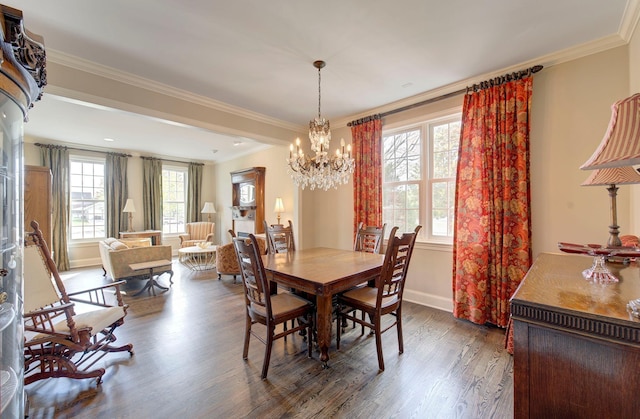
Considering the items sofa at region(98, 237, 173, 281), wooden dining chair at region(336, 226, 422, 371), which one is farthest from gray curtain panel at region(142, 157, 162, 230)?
wooden dining chair at region(336, 226, 422, 371)

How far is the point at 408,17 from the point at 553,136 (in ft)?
6.15

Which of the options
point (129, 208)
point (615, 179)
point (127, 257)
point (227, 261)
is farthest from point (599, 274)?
point (129, 208)

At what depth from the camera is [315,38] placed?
2.31 m

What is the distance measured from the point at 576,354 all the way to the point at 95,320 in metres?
2.98

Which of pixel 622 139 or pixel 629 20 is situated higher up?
pixel 629 20

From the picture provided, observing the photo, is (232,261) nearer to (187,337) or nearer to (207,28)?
(187,337)

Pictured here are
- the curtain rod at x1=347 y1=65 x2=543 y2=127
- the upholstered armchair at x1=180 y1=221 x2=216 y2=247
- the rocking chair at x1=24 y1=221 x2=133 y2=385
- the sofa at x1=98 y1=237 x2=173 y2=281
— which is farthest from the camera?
the upholstered armchair at x1=180 y1=221 x2=216 y2=247

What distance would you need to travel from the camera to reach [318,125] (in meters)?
2.83

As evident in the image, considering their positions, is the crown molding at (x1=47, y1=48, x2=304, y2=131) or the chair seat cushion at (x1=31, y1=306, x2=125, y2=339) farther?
Result: the crown molding at (x1=47, y1=48, x2=304, y2=131)

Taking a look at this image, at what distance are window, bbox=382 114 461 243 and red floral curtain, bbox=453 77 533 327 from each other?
316 millimetres

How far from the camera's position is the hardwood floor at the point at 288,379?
5.79 ft

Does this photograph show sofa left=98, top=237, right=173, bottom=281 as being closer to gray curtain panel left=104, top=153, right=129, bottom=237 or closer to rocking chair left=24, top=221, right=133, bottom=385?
rocking chair left=24, top=221, right=133, bottom=385

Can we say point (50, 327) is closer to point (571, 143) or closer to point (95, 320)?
point (95, 320)

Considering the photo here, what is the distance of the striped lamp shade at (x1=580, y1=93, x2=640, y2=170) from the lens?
2.72 ft
